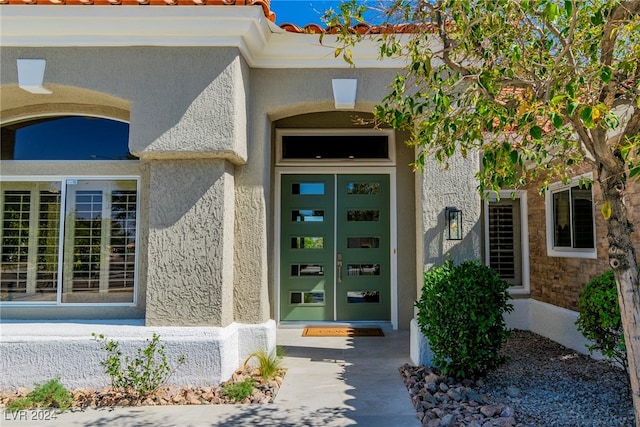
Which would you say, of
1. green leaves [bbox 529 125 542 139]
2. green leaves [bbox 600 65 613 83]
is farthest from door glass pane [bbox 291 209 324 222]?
green leaves [bbox 600 65 613 83]

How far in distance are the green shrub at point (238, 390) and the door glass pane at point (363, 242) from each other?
3883 mm

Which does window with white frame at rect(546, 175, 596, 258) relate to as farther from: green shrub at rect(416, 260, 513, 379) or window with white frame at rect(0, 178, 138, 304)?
window with white frame at rect(0, 178, 138, 304)

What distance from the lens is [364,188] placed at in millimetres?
8703

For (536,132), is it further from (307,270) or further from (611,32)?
(307,270)

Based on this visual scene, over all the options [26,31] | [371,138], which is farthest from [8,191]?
[371,138]

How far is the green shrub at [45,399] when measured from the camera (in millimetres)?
4992

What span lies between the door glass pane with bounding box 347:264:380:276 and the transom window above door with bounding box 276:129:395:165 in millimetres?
2055

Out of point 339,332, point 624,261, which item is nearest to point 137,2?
point 624,261

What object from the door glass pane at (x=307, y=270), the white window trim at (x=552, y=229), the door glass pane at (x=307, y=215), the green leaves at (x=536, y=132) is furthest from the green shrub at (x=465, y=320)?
the door glass pane at (x=307, y=215)

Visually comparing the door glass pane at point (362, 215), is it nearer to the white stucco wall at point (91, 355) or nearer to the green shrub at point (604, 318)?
the white stucco wall at point (91, 355)

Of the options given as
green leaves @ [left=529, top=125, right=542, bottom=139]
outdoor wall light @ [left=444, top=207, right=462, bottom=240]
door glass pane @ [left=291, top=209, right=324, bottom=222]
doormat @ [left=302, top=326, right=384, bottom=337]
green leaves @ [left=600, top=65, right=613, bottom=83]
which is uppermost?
green leaves @ [left=600, top=65, right=613, bottom=83]

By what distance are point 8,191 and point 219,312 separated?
3.97 m

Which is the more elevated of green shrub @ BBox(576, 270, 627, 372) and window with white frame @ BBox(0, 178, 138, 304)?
window with white frame @ BBox(0, 178, 138, 304)

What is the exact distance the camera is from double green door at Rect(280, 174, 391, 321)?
8.58 m
